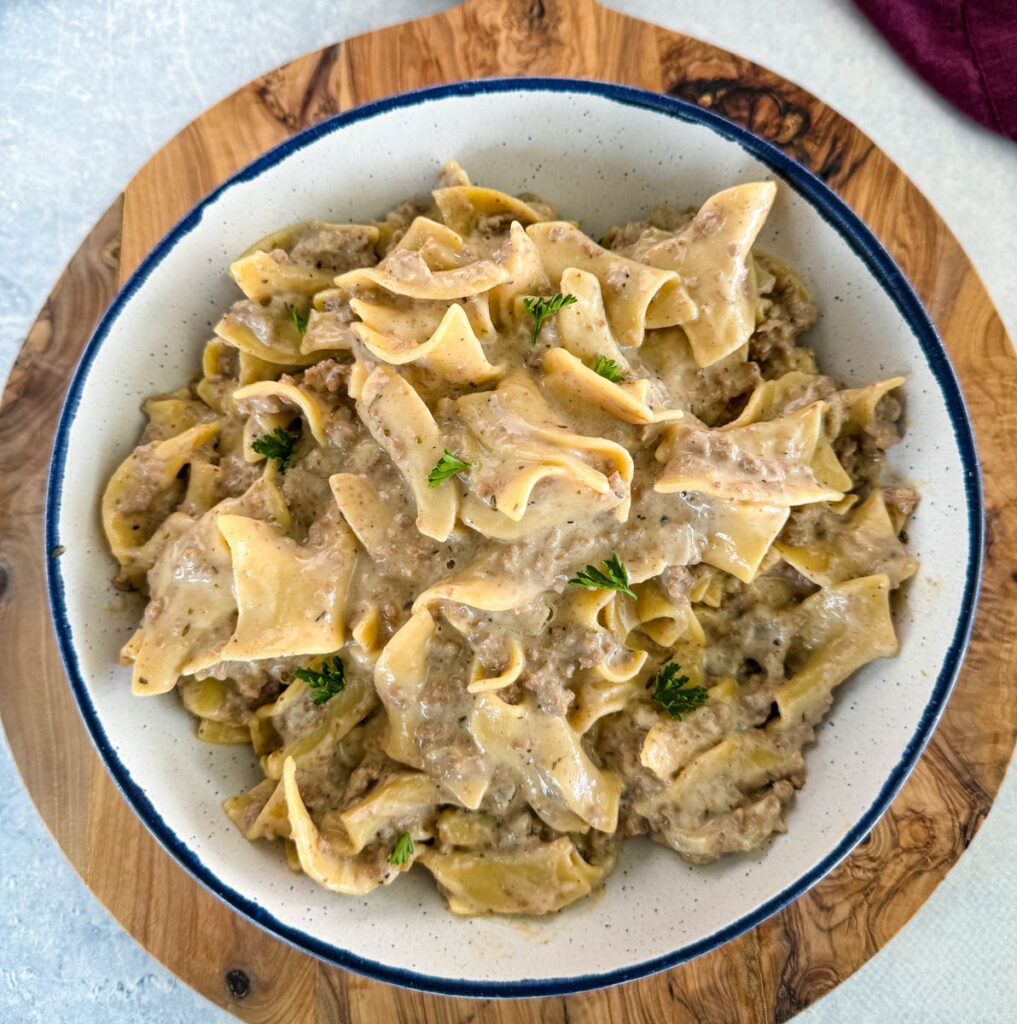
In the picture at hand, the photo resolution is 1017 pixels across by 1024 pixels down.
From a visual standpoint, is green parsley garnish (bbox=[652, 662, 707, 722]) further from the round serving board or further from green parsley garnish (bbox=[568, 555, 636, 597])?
the round serving board

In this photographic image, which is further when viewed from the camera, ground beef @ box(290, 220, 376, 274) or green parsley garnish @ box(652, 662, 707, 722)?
ground beef @ box(290, 220, 376, 274)

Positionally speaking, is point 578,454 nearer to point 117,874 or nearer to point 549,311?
point 549,311

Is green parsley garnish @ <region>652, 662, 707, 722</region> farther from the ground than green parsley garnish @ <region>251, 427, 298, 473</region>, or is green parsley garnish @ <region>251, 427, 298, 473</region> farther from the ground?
green parsley garnish @ <region>251, 427, 298, 473</region>

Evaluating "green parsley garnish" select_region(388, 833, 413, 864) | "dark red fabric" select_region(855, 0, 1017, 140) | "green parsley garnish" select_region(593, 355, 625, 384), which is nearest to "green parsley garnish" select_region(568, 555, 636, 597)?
"green parsley garnish" select_region(593, 355, 625, 384)

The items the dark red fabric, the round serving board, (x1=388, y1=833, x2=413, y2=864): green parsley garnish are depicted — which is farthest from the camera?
the dark red fabric

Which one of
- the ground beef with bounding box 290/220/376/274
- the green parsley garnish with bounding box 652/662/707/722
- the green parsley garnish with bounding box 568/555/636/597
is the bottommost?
the green parsley garnish with bounding box 652/662/707/722

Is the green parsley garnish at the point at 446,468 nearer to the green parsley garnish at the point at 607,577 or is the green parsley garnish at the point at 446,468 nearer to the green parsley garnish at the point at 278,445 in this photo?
the green parsley garnish at the point at 607,577

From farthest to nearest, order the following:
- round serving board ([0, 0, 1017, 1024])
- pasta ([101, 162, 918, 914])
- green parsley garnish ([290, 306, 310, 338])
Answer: round serving board ([0, 0, 1017, 1024])
green parsley garnish ([290, 306, 310, 338])
pasta ([101, 162, 918, 914])
